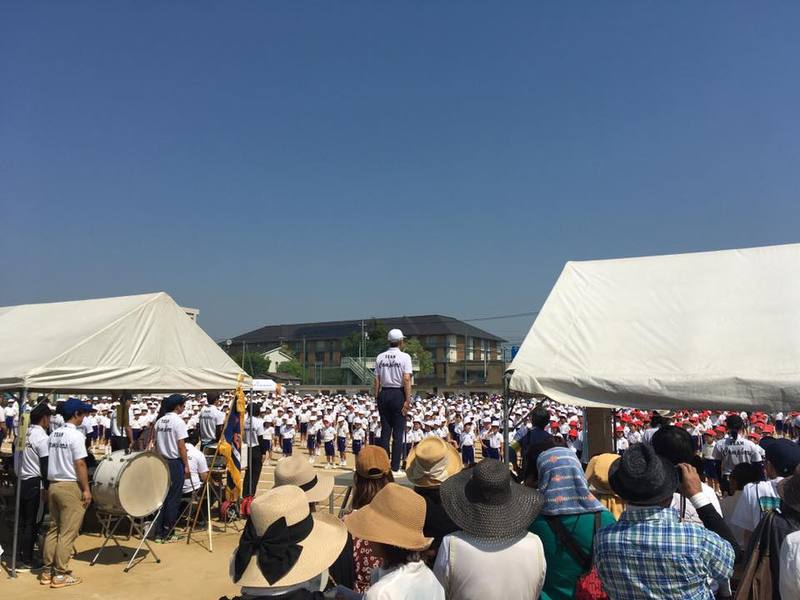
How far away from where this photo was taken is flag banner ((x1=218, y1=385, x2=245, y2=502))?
871cm

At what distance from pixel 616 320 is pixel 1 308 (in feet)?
32.6

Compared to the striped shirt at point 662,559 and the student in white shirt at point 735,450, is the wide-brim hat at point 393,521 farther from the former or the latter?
the student in white shirt at point 735,450

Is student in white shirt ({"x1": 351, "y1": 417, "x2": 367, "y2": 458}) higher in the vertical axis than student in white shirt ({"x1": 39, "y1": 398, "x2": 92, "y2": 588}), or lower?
lower

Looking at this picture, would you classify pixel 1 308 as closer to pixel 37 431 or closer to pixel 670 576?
pixel 37 431

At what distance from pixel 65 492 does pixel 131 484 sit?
0.70 meters

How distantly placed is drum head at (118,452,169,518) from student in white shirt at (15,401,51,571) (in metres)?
1.00

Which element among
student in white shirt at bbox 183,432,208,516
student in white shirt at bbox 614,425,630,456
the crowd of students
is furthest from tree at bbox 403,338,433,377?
the crowd of students

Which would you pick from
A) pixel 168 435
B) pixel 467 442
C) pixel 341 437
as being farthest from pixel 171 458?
→ pixel 341 437

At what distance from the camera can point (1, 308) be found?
10422 mm

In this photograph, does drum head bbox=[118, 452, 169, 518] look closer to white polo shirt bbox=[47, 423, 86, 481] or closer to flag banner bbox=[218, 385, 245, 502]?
white polo shirt bbox=[47, 423, 86, 481]

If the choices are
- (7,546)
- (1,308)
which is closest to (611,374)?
(7,546)

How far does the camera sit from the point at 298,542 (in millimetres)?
2492

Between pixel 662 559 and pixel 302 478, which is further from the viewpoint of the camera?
pixel 302 478

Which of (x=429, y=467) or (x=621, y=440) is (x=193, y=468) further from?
(x=621, y=440)
